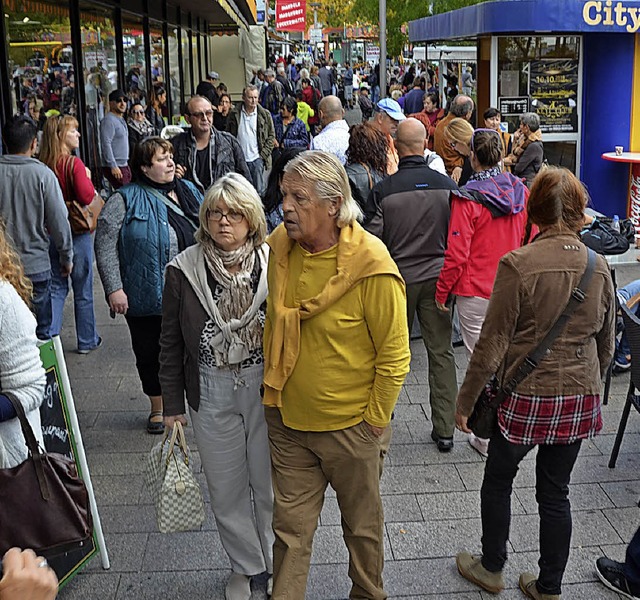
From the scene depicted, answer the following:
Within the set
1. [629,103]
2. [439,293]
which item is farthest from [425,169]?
[629,103]

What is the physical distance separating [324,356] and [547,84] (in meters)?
9.14

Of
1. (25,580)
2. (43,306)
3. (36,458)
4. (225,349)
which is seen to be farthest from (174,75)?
(25,580)

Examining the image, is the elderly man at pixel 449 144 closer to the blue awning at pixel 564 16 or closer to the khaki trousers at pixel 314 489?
the blue awning at pixel 564 16

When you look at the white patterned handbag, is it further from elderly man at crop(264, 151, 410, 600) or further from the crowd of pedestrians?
elderly man at crop(264, 151, 410, 600)

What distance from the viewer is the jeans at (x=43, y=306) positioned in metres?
6.30

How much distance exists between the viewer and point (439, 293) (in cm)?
529

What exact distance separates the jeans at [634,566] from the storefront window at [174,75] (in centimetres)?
1897

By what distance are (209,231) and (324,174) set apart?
65 centimetres

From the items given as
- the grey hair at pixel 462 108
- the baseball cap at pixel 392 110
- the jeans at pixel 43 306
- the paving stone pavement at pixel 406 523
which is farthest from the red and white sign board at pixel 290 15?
the paving stone pavement at pixel 406 523

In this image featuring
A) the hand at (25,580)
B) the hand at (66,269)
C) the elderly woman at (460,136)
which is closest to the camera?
the hand at (25,580)

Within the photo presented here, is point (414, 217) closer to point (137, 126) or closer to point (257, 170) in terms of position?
point (257, 170)

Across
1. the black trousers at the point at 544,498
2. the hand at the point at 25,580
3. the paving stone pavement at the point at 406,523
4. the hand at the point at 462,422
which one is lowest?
the paving stone pavement at the point at 406,523

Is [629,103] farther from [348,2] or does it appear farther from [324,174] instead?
[348,2]

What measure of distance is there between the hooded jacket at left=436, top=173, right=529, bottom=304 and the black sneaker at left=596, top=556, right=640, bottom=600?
1.71 meters
